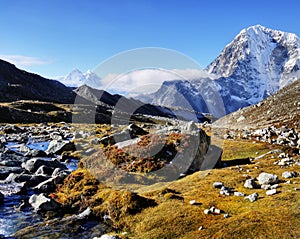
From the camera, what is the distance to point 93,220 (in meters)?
19.2

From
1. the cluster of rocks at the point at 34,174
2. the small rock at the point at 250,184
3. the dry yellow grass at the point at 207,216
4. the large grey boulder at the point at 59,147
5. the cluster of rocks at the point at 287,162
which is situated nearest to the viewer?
the dry yellow grass at the point at 207,216

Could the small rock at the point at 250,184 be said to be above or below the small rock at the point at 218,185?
above

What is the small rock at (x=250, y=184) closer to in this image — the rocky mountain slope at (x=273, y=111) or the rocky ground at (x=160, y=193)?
the rocky ground at (x=160, y=193)

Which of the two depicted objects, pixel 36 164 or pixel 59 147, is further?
pixel 59 147

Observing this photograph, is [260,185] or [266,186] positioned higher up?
[266,186]

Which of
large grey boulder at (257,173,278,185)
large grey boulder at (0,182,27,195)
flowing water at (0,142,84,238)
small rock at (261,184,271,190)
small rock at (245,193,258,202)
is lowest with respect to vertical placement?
flowing water at (0,142,84,238)

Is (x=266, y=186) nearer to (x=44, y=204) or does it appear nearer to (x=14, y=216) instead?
(x=44, y=204)

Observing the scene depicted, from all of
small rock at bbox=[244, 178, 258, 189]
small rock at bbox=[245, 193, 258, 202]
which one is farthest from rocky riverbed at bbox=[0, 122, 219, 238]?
small rock at bbox=[245, 193, 258, 202]

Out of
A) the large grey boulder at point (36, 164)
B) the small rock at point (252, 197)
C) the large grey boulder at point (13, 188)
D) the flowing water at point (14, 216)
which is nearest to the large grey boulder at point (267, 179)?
the small rock at point (252, 197)

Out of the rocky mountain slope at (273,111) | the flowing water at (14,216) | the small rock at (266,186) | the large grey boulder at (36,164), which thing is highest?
the rocky mountain slope at (273,111)

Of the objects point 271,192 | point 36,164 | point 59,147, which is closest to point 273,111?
point 59,147

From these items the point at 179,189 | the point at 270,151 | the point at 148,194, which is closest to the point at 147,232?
the point at 148,194

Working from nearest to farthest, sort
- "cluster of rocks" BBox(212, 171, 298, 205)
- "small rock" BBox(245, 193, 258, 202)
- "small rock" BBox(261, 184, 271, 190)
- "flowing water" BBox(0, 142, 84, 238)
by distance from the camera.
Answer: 1. "flowing water" BBox(0, 142, 84, 238)
2. "small rock" BBox(245, 193, 258, 202)
3. "cluster of rocks" BBox(212, 171, 298, 205)
4. "small rock" BBox(261, 184, 271, 190)

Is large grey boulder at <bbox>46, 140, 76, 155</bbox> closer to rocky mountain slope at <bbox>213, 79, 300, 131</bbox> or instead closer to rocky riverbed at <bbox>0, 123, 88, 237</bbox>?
rocky riverbed at <bbox>0, 123, 88, 237</bbox>
